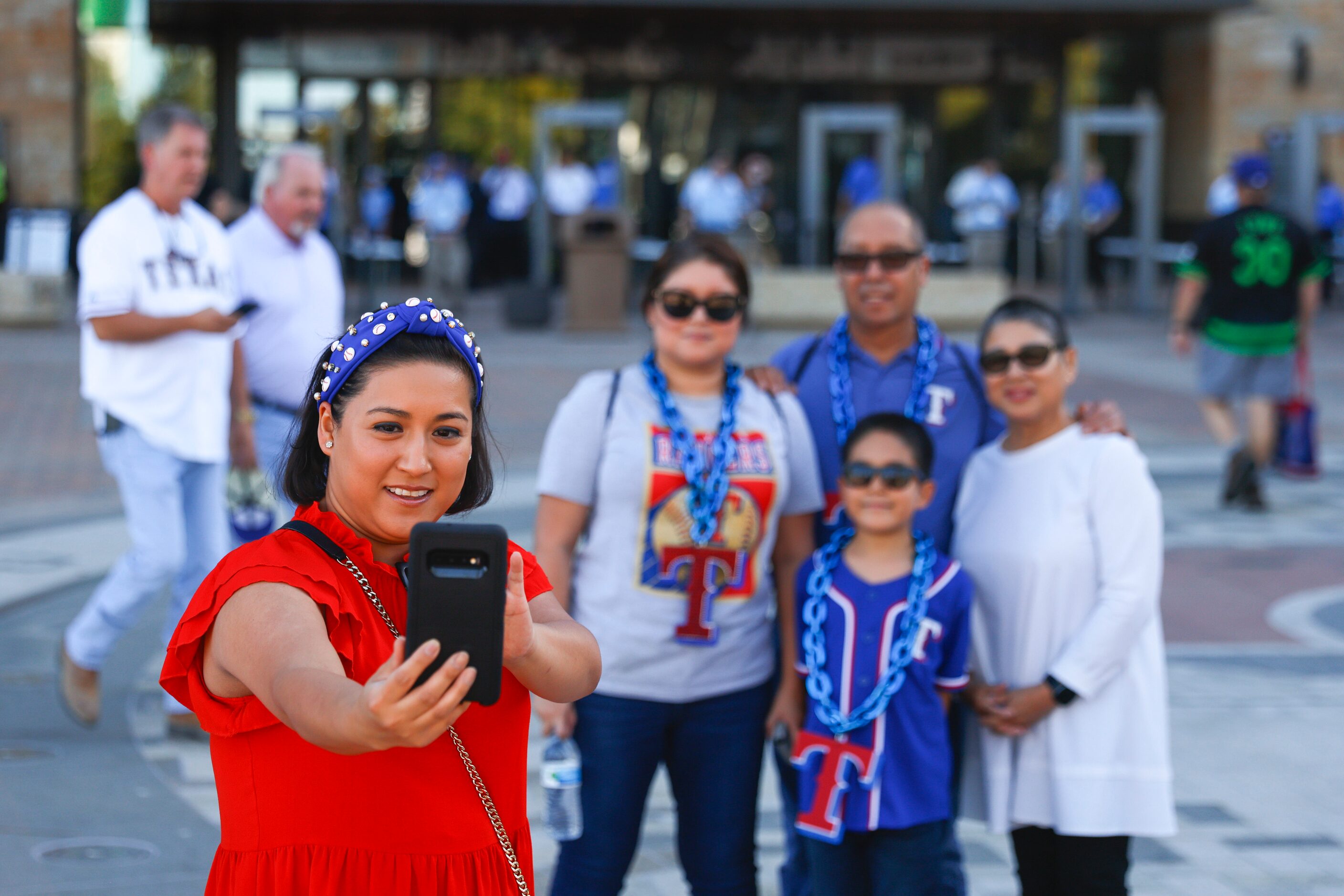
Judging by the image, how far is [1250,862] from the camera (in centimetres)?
452

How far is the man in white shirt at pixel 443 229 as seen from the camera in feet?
74.5

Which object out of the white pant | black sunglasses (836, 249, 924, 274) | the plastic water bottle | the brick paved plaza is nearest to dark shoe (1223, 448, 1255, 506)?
the brick paved plaza

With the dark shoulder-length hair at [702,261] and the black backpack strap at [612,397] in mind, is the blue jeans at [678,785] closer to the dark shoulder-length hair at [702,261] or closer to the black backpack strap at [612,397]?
the black backpack strap at [612,397]

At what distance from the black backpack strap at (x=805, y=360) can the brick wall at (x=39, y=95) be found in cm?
2346

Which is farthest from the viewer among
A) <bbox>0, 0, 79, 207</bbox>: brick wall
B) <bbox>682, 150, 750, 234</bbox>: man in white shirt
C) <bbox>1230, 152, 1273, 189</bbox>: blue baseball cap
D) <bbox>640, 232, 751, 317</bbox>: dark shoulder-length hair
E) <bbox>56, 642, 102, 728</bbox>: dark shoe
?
<bbox>0, 0, 79, 207</bbox>: brick wall

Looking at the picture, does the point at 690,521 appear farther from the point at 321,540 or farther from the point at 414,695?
the point at 414,695

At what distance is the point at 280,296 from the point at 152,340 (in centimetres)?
72

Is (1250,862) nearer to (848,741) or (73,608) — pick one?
(848,741)

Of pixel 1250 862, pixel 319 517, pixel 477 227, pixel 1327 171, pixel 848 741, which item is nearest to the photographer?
pixel 319 517

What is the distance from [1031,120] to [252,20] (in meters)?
13.1

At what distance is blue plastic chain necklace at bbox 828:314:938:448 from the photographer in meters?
3.74

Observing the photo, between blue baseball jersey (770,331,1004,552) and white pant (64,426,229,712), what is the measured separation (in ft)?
7.35

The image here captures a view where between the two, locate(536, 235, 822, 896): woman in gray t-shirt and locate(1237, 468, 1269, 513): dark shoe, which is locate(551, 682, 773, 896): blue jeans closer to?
locate(536, 235, 822, 896): woman in gray t-shirt

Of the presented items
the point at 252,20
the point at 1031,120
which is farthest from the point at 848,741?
the point at 1031,120
